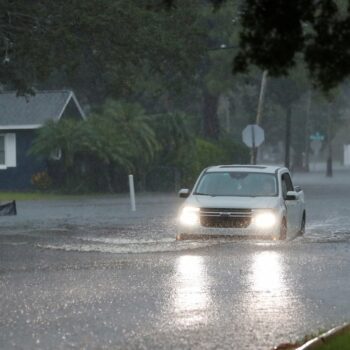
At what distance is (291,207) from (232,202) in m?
2.14

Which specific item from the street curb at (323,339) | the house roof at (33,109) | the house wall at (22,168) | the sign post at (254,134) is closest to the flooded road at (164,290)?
the street curb at (323,339)

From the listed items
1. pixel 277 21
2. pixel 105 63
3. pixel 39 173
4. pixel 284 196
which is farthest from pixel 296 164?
pixel 277 21

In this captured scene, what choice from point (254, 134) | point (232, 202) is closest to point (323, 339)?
point (232, 202)

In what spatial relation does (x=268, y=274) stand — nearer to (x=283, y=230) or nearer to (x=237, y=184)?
(x=283, y=230)

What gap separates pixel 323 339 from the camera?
11258 millimetres

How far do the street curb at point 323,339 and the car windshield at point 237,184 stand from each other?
13.0 meters

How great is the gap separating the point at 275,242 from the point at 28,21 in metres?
16.2

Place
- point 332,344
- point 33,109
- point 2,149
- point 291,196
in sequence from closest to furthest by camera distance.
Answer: point 332,344
point 291,196
point 2,149
point 33,109

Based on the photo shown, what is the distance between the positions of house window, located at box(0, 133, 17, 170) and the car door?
1430 inches

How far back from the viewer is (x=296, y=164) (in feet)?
406

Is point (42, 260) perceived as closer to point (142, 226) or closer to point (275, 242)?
point (275, 242)

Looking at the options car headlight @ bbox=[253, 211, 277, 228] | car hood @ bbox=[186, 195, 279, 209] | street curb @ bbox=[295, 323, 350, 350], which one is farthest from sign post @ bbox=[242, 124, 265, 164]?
→ street curb @ bbox=[295, 323, 350, 350]

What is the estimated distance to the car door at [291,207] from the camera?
25.4 meters

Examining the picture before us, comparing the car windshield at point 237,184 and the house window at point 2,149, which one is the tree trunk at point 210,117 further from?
the car windshield at point 237,184
